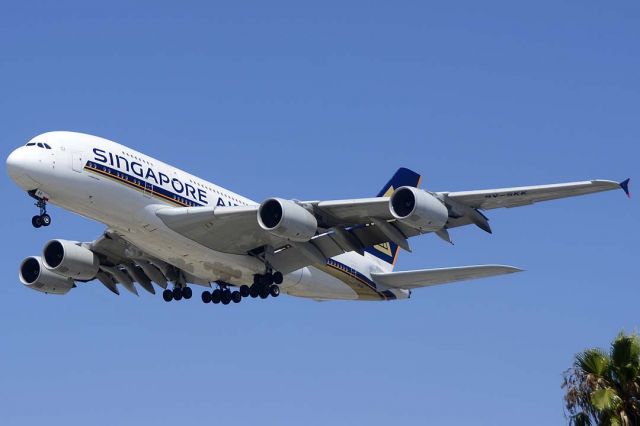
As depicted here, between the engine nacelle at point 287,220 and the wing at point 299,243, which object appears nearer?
the engine nacelle at point 287,220

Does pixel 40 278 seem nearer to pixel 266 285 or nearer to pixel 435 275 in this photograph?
pixel 266 285

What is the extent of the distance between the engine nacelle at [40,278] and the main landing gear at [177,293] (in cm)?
515

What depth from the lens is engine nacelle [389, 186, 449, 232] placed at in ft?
127

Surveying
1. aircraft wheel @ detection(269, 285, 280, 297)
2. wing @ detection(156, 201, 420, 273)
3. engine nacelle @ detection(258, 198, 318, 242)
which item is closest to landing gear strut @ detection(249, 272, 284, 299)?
aircraft wheel @ detection(269, 285, 280, 297)

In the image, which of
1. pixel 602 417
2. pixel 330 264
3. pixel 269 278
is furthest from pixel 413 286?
pixel 602 417

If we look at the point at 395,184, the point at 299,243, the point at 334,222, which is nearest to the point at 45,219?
the point at 299,243

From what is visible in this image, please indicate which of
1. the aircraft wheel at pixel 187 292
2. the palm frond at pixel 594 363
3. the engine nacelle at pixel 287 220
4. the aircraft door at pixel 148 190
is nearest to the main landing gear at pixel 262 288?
the aircraft wheel at pixel 187 292

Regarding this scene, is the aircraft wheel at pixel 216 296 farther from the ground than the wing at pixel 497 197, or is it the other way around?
the wing at pixel 497 197

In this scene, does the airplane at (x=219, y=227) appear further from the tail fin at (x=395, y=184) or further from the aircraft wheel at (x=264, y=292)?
the tail fin at (x=395, y=184)

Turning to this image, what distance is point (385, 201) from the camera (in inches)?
1580

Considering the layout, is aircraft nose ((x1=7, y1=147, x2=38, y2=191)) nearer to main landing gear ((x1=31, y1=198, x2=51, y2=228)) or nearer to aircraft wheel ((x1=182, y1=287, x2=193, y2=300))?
main landing gear ((x1=31, y1=198, x2=51, y2=228))

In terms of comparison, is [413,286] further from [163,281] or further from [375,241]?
[163,281]

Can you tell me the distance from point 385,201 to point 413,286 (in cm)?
→ 871

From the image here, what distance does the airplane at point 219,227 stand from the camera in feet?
130
